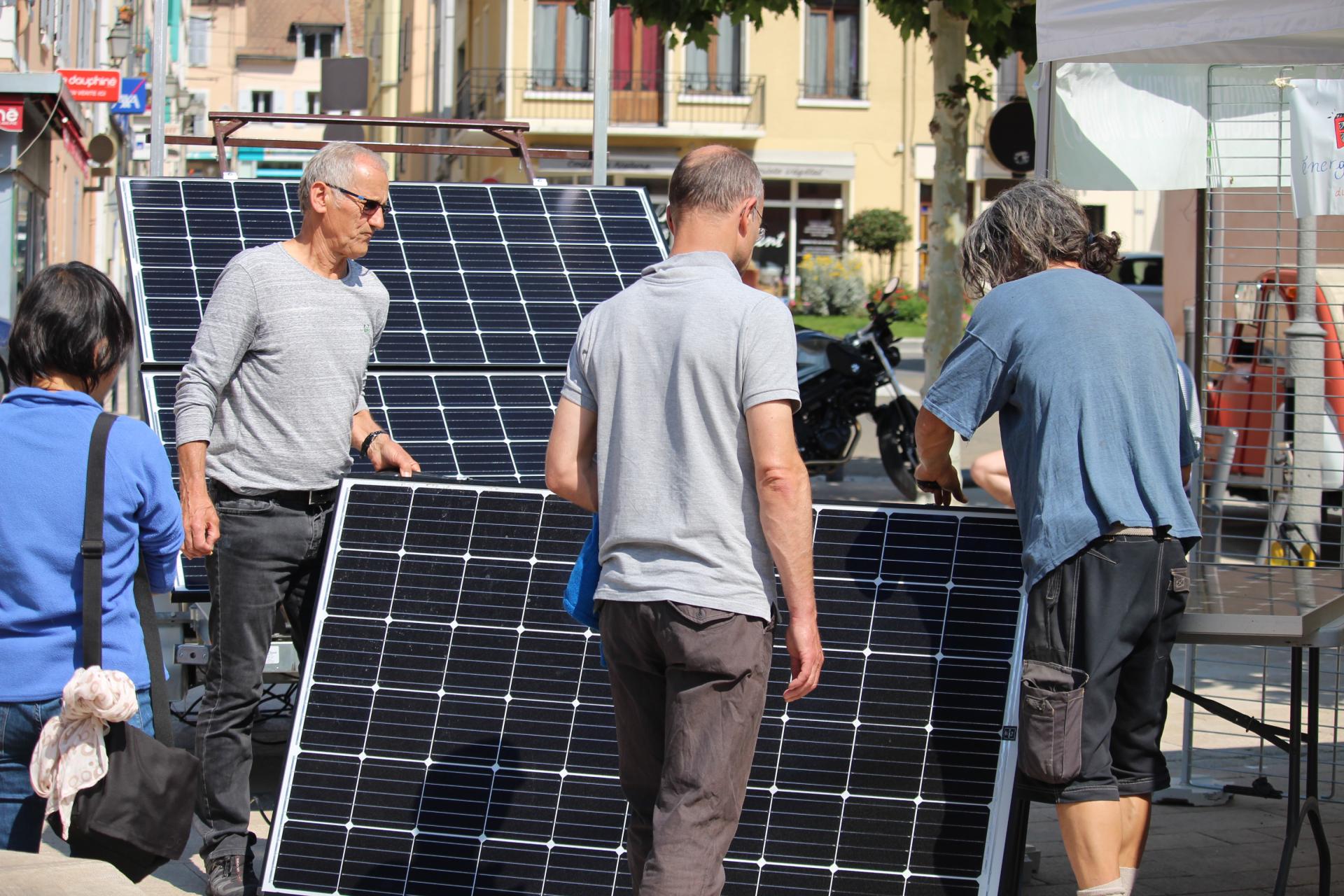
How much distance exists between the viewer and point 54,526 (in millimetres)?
3229

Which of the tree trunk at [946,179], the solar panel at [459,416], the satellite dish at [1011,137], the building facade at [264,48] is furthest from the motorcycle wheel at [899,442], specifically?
the building facade at [264,48]

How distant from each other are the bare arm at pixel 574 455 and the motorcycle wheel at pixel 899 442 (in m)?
9.25

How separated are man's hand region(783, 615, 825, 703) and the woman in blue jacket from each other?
138 cm

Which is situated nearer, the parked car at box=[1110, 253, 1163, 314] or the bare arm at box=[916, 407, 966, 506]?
the bare arm at box=[916, 407, 966, 506]

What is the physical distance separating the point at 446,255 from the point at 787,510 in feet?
11.8

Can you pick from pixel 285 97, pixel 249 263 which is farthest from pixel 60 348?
pixel 285 97

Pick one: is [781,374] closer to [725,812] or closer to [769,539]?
[769,539]

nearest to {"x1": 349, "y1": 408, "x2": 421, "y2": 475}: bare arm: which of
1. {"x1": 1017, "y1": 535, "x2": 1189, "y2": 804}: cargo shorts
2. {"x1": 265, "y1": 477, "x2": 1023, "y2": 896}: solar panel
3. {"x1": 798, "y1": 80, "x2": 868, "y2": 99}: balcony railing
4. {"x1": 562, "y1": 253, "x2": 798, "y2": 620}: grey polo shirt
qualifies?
Answer: {"x1": 265, "y1": 477, "x2": 1023, "y2": 896}: solar panel

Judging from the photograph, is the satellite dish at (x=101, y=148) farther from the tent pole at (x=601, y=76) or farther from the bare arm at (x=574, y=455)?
the bare arm at (x=574, y=455)

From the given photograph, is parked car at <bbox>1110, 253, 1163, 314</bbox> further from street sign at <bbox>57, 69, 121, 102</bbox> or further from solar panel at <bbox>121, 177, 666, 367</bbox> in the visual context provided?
solar panel at <bbox>121, 177, 666, 367</bbox>

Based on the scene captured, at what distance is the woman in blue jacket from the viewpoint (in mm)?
3219

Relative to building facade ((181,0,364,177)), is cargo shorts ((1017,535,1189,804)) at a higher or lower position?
lower

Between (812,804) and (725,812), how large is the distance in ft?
2.45

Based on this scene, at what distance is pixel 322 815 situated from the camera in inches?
156
